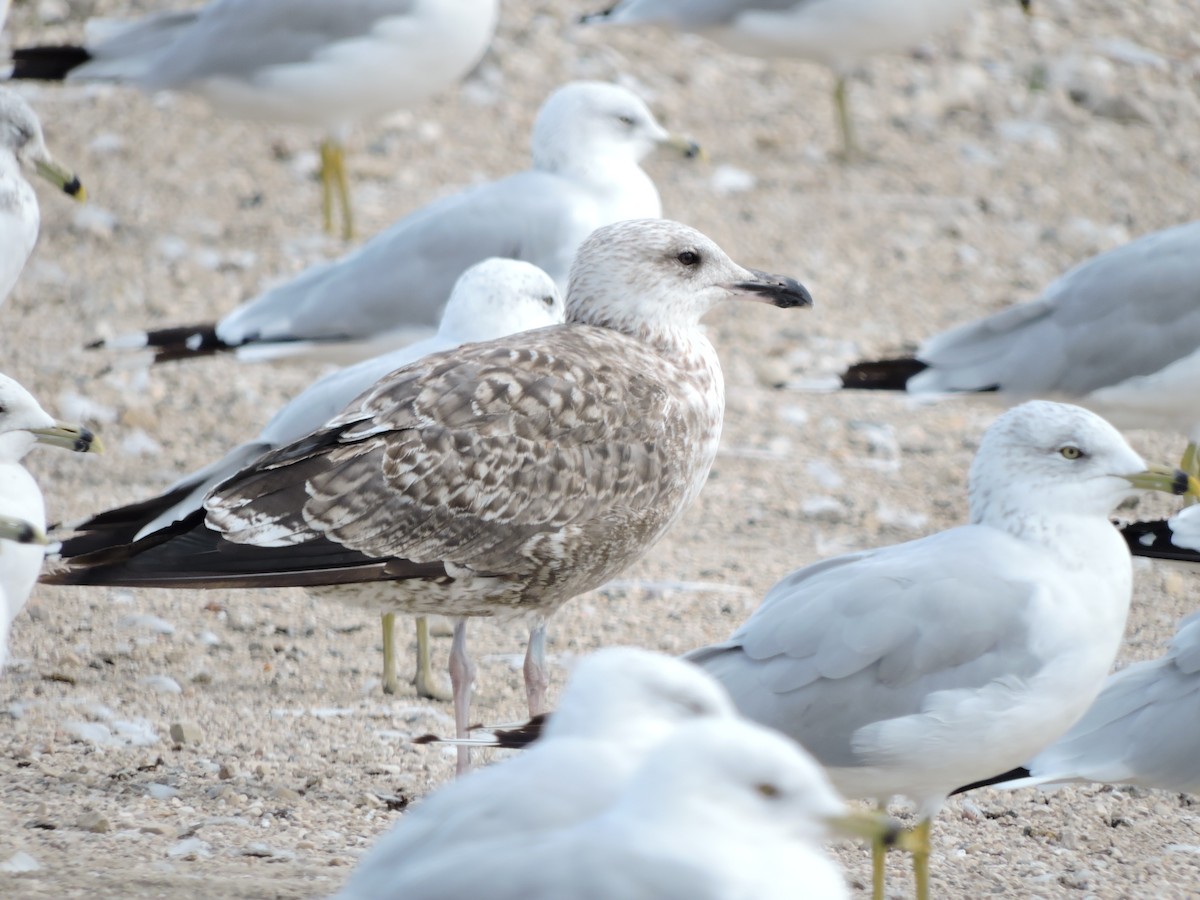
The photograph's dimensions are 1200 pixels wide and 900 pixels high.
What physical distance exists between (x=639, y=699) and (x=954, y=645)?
3.64 feet

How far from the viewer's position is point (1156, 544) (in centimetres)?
442

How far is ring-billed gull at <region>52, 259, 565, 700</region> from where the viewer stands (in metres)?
4.80

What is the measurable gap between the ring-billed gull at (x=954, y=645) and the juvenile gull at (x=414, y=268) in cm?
262

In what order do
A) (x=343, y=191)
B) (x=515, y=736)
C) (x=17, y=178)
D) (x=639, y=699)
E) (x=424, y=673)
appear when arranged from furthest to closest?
(x=343, y=191) < (x=17, y=178) < (x=424, y=673) < (x=515, y=736) < (x=639, y=699)

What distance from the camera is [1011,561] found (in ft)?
12.1

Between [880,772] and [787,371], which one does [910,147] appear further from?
[880,772]

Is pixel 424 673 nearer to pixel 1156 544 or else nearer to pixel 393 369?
pixel 393 369

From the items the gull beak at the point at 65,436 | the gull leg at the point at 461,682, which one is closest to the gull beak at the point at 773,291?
the gull leg at the point at 461,682

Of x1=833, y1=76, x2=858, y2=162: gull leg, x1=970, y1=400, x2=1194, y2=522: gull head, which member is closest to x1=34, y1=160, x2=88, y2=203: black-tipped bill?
x1=970, y1=400, x2=1194, y2=522: gull head

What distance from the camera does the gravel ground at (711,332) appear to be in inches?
167

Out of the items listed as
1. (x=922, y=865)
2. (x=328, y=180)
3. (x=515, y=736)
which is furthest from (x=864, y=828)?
(x=328, y=180)

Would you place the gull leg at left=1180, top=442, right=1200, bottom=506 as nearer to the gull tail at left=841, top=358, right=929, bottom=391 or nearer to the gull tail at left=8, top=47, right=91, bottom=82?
the gull tail at left=841, top=358, right=929, bottom=391

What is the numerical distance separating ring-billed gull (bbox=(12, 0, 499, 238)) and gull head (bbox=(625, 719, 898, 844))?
5.87 meters

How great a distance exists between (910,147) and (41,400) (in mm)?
4904
